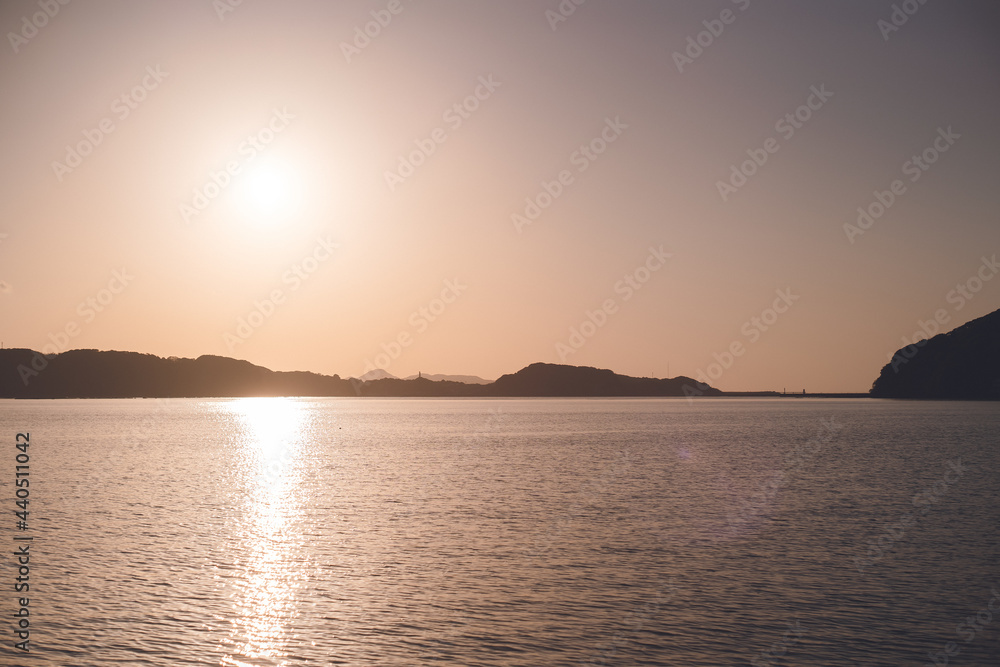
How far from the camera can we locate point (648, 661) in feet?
78.9

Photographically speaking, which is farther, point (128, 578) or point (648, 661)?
point (128, 578)

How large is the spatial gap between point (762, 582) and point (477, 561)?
1360 cm

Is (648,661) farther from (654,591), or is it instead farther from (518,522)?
(518,522)

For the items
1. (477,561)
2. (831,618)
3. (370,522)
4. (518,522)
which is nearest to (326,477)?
(370,522)

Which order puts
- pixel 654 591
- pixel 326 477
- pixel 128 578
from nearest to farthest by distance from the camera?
pixel 654 591 < pixel 128 578 < pixel 326 477

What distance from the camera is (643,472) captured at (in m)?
81.4

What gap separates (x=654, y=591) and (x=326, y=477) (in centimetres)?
5452

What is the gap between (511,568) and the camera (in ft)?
119

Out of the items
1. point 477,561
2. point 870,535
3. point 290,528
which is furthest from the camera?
point 290,528

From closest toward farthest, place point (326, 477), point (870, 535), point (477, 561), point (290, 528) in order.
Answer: point (477, 561) < point (870, 535) < point (290, 528) < point (326, 477)

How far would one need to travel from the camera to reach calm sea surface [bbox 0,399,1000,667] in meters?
25.5

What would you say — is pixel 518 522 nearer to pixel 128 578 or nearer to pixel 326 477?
pixel 128 578

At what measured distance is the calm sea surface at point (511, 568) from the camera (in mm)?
25453

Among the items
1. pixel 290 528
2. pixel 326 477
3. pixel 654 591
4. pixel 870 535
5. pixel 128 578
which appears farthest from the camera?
pixel 326 477
